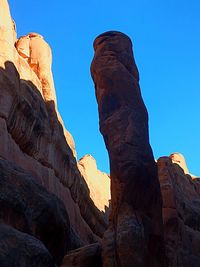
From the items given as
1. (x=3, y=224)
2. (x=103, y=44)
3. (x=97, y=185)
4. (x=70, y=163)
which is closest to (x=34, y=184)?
(x=3, y=224)

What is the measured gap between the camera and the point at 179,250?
23781mm

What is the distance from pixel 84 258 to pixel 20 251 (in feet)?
12.2

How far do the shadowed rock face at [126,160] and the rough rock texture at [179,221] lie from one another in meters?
7.38

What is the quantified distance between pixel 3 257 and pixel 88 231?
699 inches

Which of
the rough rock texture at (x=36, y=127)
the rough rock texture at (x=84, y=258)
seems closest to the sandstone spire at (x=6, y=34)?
the rough rock texture at (x=36, y=127)

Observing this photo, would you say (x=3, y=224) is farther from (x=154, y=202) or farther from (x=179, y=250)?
(x=179, y=250)

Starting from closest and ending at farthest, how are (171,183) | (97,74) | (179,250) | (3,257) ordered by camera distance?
1. (3,257)
2. (97,74)
3. (179,250)
4. (171,183)

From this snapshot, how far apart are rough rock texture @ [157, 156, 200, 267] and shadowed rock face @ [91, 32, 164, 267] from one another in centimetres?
738

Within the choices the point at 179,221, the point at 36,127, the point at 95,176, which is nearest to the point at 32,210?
the point at 36,127

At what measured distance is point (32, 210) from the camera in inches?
540

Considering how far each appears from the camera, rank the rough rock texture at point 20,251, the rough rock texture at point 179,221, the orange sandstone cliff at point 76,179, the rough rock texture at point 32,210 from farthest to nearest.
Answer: the rough rock texture at point 179,221 → the orange sandstone cliff at point 76,179 → the rough rock texture at point 32,210 → the rough rock texture at point 20,251

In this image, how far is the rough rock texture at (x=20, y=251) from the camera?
33.5 ft

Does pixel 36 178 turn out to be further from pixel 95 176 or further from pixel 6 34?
pixel 95 176

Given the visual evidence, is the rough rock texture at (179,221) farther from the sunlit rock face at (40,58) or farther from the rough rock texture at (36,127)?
the sunlit rock face at (40,58)
